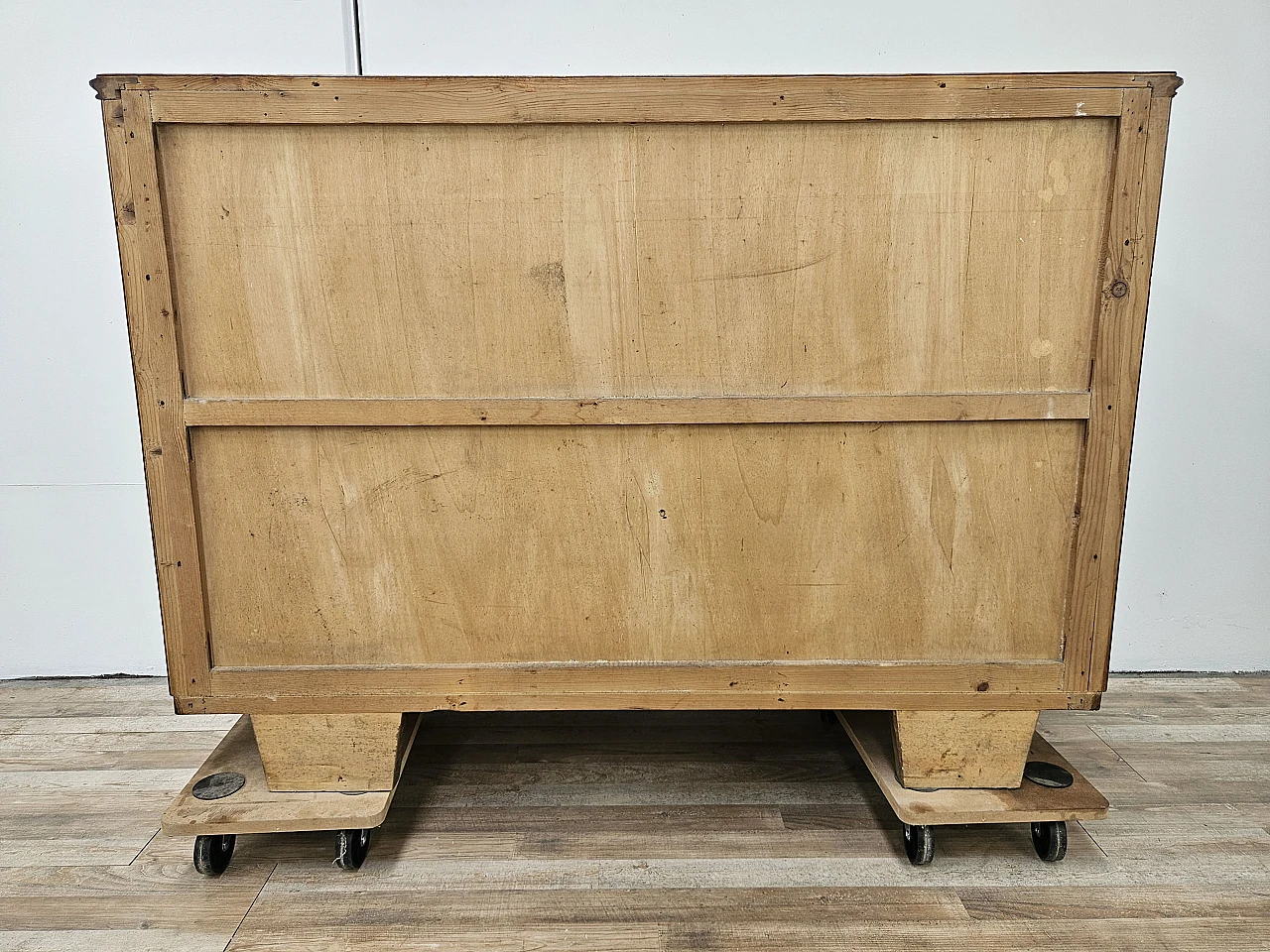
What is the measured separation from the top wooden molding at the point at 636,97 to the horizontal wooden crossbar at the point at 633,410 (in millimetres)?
398

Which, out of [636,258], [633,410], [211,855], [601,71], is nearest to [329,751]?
[211,855]

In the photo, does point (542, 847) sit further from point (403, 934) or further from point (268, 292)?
point (268, 292)

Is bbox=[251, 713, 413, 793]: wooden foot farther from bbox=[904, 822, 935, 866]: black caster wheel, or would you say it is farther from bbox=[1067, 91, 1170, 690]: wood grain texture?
bbox=[1067, 91, 1170, 690]: wood grain texture

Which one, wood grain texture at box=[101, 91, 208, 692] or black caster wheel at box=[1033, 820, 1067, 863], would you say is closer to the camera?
wood grain texture at box=[101, 91, 208, 692]

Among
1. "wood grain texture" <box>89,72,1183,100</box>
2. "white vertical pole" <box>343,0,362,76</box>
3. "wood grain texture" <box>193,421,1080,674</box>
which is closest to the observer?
"wood grain texture" <box>89,72,1183,100</box>

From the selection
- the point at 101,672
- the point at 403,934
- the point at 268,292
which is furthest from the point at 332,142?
the point at 101,672

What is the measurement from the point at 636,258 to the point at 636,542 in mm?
436

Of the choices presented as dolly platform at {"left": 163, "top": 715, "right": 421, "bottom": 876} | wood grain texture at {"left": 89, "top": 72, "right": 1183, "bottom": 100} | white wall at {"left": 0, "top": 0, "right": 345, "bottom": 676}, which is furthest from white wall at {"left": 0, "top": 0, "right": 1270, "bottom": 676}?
dolly platform at {"left": 163, "top": 715, "right": 421, "bottom": 876}

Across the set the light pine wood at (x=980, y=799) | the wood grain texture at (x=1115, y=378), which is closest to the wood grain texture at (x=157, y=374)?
the light pine wood at (x=980, y=799)

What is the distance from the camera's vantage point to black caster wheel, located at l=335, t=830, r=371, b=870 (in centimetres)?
141

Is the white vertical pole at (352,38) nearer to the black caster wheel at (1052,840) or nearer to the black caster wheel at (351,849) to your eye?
the black caster wheel at (351,849)

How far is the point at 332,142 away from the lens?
1.23 meters

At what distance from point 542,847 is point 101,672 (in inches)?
57.5

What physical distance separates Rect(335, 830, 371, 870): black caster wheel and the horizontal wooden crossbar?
0.69 m
